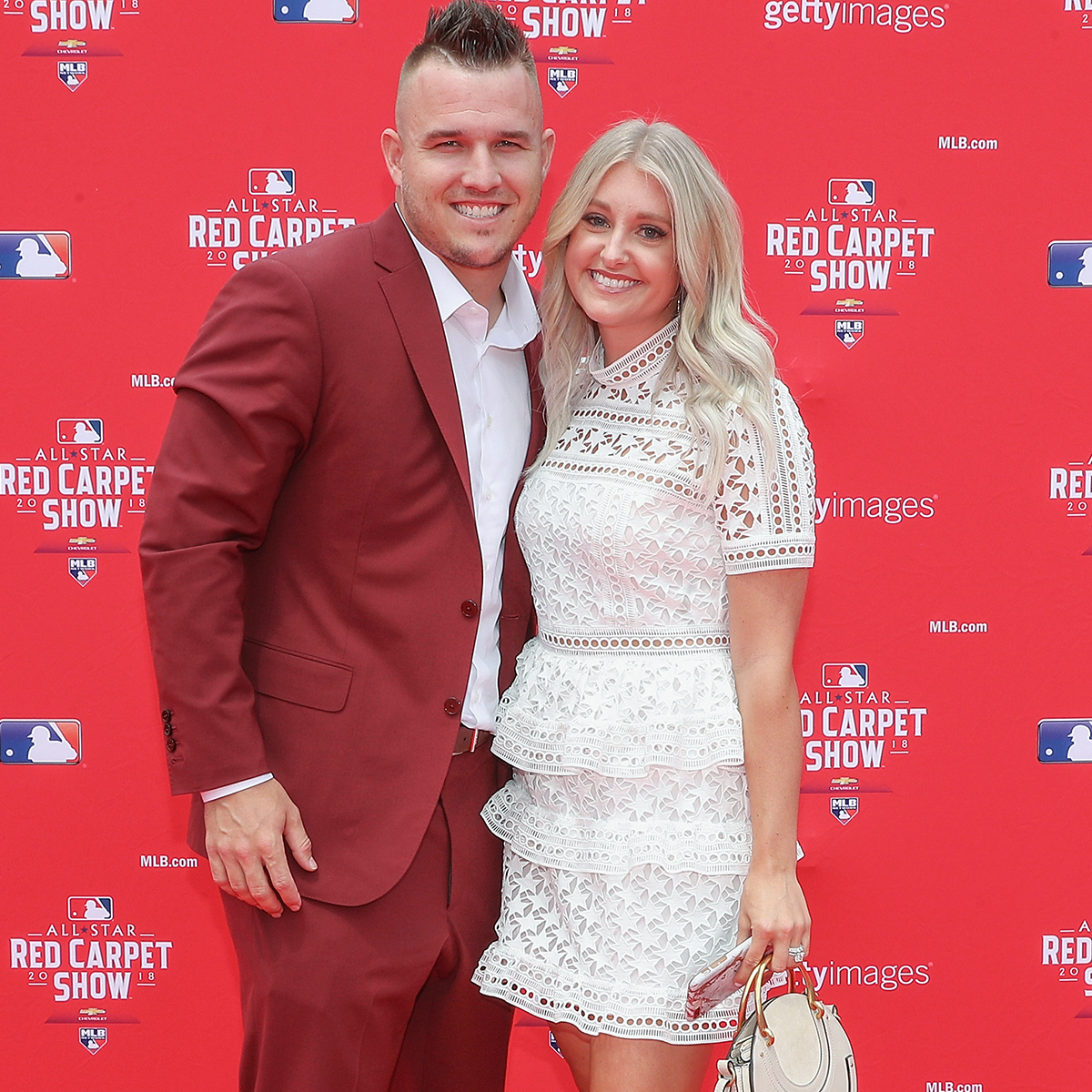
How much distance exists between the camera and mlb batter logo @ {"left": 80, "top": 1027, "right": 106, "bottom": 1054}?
2.91 m

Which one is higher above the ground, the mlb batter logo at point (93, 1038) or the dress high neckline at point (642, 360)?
the dress high neckline at point (642, 360)

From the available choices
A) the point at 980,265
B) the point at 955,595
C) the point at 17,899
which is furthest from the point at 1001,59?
the point at 17,899

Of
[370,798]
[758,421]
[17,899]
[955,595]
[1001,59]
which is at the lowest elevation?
[17,899]

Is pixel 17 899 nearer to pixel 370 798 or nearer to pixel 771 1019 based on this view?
pixel 370 798

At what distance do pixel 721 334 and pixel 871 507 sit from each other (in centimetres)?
110

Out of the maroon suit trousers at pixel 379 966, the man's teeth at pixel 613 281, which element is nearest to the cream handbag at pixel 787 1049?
the maroon suit trousers at pixel 379 966

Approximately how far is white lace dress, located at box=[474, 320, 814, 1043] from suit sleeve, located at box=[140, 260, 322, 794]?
1.42 ft

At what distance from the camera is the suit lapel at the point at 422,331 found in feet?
6.05

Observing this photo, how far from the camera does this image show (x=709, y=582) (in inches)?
71.6

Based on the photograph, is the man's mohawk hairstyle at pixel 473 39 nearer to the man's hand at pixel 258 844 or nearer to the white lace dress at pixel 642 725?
the white lace dress at pixel 642 725

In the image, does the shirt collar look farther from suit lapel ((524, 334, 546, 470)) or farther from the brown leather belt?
the brown leather belt

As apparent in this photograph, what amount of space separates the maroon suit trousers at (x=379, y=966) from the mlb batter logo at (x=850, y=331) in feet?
4.54

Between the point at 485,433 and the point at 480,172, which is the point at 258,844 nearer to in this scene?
the point at 485,433

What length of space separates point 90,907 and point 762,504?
206 cm
